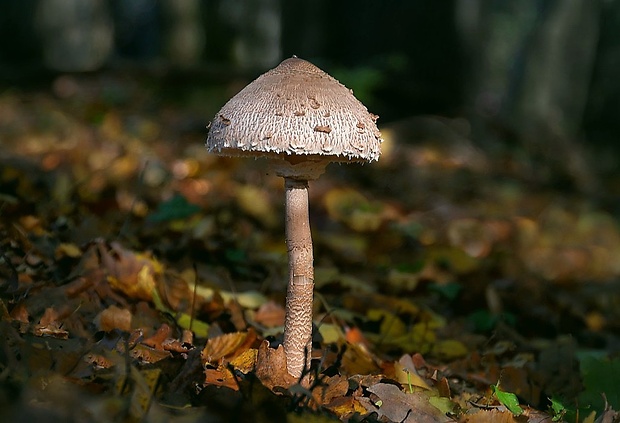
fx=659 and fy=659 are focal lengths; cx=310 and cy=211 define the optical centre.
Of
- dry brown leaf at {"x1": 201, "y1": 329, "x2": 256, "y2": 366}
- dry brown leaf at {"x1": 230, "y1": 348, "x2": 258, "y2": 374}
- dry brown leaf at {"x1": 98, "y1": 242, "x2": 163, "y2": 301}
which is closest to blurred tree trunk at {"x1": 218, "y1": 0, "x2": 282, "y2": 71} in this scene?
dry brown leaf at {"x1": 98, "y1": 242, "x2": 163, "y2": 301}

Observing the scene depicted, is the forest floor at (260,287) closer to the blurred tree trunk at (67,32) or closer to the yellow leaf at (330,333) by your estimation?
the yellow leaf at (330,333)

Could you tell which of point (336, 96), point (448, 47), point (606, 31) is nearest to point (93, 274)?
point (336, 96)

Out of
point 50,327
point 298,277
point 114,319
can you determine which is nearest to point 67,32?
point 114,319

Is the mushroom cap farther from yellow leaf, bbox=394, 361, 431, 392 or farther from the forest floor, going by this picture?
yellow leaf, bbox=394, 361, 431, 392

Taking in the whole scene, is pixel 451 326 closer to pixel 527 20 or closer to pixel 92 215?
pixel 92 215

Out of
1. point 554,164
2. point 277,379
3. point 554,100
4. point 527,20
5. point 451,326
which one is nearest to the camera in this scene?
point 277,379

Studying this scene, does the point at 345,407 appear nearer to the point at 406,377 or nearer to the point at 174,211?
the point at 406,377
